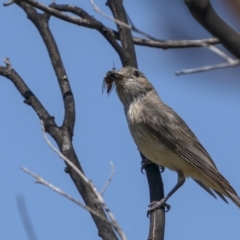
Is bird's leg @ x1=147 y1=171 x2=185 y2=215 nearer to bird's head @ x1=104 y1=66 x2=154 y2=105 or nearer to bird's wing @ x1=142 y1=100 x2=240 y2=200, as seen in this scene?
bird's wing @ x1=142 y1=100 x2=240 y2=200

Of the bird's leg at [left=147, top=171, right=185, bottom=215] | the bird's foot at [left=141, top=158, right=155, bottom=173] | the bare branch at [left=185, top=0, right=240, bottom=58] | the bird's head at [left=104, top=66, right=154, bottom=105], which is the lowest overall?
the bare branch at [left=185, top=0, right=240, bottom=58]

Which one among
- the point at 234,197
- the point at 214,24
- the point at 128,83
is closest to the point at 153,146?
the point at 128,83

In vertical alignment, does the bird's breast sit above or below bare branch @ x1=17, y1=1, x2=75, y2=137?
below

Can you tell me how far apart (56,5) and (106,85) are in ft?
3.61

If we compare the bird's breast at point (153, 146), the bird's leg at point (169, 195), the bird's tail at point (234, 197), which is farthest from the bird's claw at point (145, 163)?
the bird's tail at point (234, 197)

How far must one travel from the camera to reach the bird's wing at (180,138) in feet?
21.9

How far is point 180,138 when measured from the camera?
707 cm

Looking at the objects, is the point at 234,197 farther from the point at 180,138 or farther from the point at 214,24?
the point at 214,24

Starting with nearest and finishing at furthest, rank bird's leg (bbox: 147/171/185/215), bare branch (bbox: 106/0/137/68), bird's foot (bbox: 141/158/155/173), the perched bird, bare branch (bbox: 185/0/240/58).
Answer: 1. bare branch (bbox: 185/0/240/58)
2. bird's leg (bbox: 147/171/185/215)
3. bare branch (bbox: 106/0/137/68)
4. bird's foot (bbox: 141/158/155/173)
5. the perched bird

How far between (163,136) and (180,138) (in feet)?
0.70

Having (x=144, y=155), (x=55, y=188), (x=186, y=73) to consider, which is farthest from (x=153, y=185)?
(x=186, y=73)

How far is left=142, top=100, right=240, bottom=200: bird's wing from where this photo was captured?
6.68m

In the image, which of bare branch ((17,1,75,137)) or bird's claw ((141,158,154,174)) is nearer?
bare branch ((17,1,75,137))

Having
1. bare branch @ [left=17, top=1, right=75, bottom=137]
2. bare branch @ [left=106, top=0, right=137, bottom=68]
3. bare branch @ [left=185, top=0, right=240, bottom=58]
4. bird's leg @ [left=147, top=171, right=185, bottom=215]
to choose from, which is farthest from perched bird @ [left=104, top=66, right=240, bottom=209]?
bare branch @ [left=185, top=0, right=240, bottom=58]
